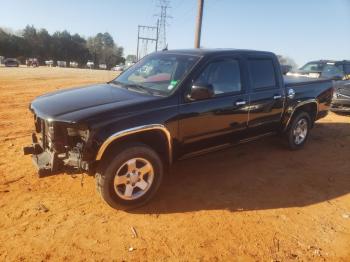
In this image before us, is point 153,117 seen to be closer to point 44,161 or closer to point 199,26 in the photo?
point 44,161

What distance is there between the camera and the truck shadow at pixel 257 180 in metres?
4.29

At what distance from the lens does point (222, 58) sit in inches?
186

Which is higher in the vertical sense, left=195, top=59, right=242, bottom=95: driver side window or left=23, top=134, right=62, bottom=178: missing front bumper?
left=195, top=59, right=242, bottom=95: driver side window

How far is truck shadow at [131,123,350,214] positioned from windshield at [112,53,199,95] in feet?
4.74

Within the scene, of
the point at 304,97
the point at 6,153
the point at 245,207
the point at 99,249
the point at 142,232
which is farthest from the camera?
the point at 304,97

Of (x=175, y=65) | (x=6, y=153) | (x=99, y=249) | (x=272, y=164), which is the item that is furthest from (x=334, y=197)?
(x=6, y=153)

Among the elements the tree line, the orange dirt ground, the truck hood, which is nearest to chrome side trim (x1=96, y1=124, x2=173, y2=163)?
the truck hood

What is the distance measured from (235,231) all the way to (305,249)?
741mm

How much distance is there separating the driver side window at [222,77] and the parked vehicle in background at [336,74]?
23.4 ft

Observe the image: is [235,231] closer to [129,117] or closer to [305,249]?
[305,249]

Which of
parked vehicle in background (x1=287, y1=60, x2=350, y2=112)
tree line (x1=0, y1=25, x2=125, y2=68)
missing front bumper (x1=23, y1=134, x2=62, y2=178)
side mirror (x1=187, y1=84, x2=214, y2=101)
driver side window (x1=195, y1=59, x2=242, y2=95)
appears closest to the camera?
missing front bumper (x1=23, y1=134, x2=62, y2=178)

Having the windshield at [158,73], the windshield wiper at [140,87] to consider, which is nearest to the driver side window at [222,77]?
the windshield at [158,73]

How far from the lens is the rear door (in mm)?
5121

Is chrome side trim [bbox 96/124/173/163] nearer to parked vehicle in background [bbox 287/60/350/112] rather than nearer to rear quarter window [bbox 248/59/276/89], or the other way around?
rear quarter window [bbox 248/59/276/89]
